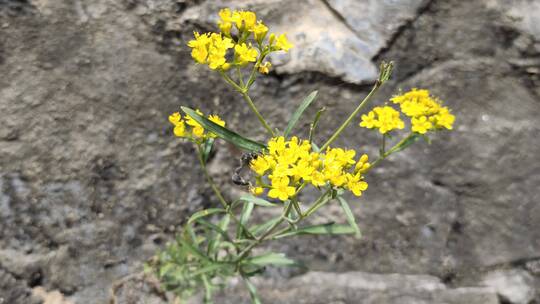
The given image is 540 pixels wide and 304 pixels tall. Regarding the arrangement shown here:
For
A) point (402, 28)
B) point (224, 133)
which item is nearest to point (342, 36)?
point (402, 28)

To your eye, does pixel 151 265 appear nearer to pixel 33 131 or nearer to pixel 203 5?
pixel 33 131

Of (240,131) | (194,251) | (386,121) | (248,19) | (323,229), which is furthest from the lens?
(240,131)

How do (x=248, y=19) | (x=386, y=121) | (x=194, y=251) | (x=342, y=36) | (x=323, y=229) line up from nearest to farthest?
1. (x=248, y=19)
2. (x=386, y=121)
3. (x=323, y=229)
4. (x=194, y=251)
5. (x=342, y=36)

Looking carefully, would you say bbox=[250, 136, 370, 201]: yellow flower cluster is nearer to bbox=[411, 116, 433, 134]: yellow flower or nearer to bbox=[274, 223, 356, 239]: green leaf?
bbox=[411, 116, 433, 134]: yellow flower

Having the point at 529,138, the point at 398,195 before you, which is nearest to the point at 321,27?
the point at 398,195

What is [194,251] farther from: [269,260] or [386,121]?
[386,121]

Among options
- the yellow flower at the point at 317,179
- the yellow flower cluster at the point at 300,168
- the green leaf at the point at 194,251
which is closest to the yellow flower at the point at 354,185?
the yellow flower cluster at the point at 300,168

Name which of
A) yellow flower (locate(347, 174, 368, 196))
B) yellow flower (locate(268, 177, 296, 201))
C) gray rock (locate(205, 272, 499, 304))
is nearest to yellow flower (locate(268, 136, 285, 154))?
yellow flower (locate(268, 177, 296, 201))
